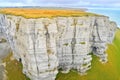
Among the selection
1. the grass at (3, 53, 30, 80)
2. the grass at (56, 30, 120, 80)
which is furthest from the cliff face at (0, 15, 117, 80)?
the grass at (3, 53, 30, 80)

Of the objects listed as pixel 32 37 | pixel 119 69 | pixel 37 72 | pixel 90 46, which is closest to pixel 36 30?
pixel 32 37

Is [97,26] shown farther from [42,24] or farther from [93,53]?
[42,24]

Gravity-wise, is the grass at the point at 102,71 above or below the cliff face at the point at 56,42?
below

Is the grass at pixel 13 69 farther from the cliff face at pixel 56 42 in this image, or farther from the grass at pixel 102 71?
the grass at pixel 102 71

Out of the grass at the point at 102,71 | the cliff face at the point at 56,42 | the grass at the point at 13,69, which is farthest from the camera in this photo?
the grass at the point at 13,69

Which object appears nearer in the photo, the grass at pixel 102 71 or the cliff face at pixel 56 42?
the cliff face at pixel 56 42

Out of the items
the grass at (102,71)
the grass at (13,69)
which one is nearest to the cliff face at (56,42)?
the grass at (102,71)
